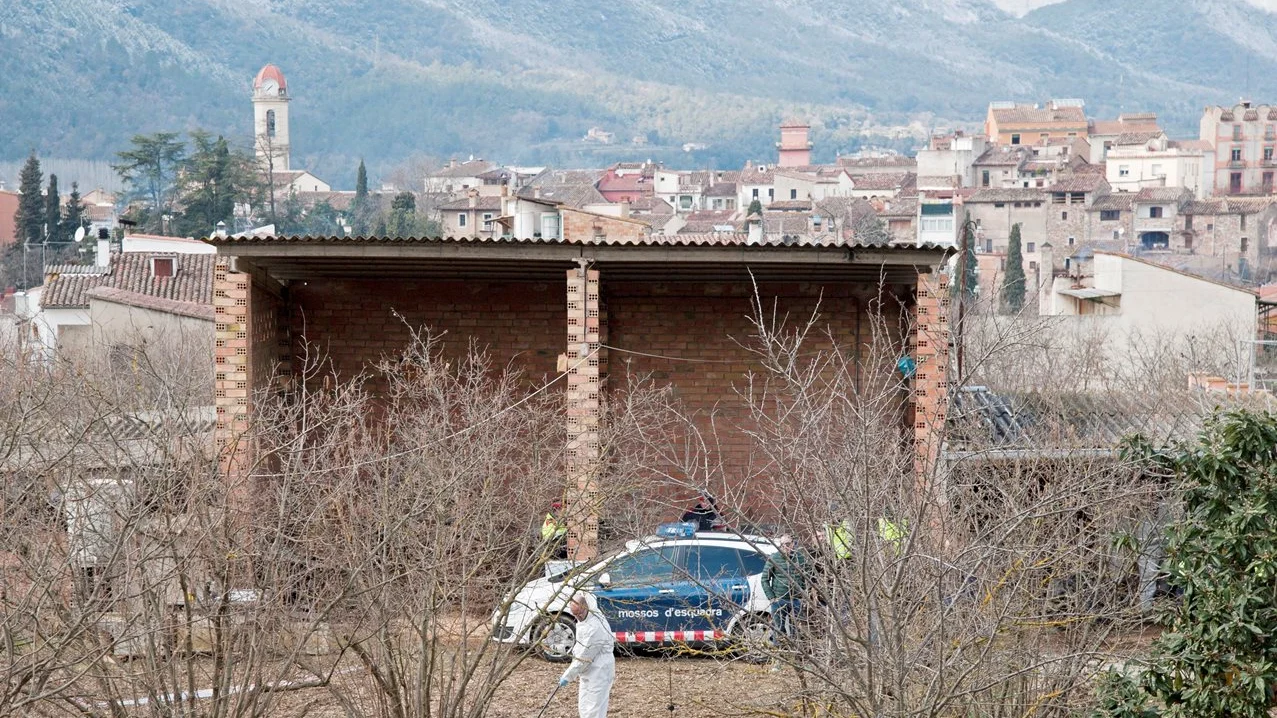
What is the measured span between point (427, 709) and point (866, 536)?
3887 mm

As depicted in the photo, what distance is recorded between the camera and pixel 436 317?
19.3 metres

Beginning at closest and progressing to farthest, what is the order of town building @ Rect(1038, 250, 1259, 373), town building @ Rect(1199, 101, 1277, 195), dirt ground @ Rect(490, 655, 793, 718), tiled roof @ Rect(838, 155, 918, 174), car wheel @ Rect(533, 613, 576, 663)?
dirt ground @ Rect(490, 655, 793, 718) → car wheel @ Rect(533, 613, 576, 663) → town building @ Rect(1038, 250, 1259, 373) → town building @ Rect(1199, 101, 1277, 195) → tiled roof @ Rect(838, 155, 918, 174)

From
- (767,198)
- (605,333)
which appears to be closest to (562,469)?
(605,333)

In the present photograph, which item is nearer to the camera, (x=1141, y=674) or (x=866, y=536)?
(x=866, y=536)

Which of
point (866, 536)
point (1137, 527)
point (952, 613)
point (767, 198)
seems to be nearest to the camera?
point (866, 536)

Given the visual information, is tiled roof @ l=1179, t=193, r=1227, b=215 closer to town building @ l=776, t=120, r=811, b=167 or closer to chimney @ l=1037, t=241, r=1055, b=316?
chimney @ l=1037, t=241, r=1055, b=316

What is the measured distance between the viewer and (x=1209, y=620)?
30.8 feet

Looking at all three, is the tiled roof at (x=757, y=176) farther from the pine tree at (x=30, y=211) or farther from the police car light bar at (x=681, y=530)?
the police car light bar at (x=681, y=530)

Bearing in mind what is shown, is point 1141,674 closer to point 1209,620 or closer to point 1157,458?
point 1209,620

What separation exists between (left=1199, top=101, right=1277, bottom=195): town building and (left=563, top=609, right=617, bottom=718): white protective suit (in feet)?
439

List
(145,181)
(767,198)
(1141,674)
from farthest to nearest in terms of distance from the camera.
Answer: (145,181) < (767,198) < (1141,674)

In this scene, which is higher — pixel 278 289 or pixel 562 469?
pixel 278 289

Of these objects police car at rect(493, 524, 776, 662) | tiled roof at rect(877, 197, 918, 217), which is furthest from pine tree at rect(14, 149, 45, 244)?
police car at rect(493, 524, 776, 662)

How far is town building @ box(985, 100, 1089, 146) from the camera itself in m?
149
